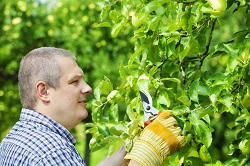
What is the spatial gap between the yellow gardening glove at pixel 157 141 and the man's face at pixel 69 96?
0.23 m

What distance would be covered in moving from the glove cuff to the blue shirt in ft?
0.53

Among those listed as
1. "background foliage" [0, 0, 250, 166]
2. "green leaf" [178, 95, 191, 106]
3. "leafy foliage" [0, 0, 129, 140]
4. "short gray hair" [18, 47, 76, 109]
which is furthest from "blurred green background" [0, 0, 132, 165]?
"green leaf" [178, 95, 191, 106]

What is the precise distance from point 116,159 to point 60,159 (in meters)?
0.35

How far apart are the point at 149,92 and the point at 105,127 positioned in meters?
0.23

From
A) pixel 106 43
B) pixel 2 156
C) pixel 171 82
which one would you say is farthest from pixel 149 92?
pixel 106 43

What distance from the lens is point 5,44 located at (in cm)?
590

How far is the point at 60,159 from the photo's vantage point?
171cm

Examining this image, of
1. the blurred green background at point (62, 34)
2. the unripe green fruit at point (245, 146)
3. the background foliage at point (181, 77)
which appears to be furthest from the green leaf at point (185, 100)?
the blurred green background at point (62, 34)

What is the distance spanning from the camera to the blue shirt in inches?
67.8

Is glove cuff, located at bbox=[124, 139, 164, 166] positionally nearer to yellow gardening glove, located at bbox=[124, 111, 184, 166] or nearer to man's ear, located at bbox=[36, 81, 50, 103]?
yellow gardening glove, located at bbox=[124, 111, 184, 166]

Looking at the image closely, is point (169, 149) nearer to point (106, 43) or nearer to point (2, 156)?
point (2, 156)

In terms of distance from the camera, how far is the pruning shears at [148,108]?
179 cm

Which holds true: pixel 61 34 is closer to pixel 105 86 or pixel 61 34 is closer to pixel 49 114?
pixel 105 86

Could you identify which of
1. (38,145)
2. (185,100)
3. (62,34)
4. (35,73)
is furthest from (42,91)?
(62,34)
